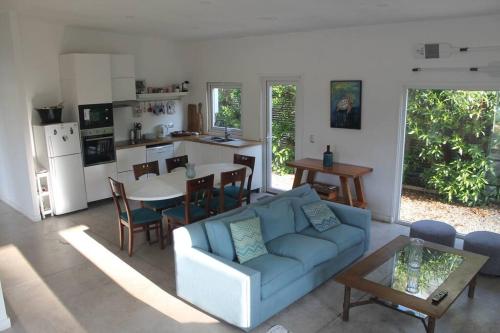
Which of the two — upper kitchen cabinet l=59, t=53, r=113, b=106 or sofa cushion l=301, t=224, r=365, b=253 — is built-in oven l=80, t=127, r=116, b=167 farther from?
sofa cushion l=301, t=224, r=365, b=253

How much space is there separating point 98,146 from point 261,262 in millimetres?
3852

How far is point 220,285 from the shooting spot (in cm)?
348

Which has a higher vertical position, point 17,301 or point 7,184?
point 7,184

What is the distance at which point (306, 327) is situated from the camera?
3529 millimetres

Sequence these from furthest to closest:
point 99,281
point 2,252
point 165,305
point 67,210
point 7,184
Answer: point 7,184
point 67,210
point 2,252
point 99,281
point 165,305

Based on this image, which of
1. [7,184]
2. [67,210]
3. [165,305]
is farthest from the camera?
[7,184]

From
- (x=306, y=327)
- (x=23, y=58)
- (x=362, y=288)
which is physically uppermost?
(x=23, y=58)

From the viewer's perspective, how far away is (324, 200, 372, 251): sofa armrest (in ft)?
15.3

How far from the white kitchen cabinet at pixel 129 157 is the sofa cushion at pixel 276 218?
3.23 meters

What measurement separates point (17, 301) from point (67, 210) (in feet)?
7.97

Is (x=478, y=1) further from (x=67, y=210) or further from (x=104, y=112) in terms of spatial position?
(x=67, y=210)

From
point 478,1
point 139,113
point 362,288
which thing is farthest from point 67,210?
point 478,1

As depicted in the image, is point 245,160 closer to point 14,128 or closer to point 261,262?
point 261,262

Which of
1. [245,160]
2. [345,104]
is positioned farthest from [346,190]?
[245,160]
